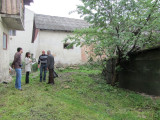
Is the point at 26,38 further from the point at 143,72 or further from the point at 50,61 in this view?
the point at 143,72

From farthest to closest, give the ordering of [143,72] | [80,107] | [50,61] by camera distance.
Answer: [50,61], [143,72], [80,107]

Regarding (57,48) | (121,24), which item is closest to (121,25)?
(121,24)

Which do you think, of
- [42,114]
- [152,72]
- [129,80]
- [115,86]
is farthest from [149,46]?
[42,114]

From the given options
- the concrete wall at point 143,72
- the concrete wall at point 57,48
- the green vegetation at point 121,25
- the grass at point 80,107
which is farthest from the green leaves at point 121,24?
the concrete wall at point 57,48

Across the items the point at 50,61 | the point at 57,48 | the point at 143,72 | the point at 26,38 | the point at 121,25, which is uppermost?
the point at 26,38

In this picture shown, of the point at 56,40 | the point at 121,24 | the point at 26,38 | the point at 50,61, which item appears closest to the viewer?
the point at 121,24

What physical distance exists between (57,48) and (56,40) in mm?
826

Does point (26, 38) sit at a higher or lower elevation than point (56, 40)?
higher

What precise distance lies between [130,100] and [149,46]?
91.6 inches

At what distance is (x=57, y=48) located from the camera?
14844mm

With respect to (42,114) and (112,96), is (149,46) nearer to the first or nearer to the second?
(112,96)

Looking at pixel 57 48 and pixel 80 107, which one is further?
pixel 57 48

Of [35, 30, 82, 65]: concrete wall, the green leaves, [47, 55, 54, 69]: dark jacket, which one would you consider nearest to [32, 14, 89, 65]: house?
[35, 30, 82, 65]: concrete wall

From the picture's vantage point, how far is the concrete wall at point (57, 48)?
14.2 m
